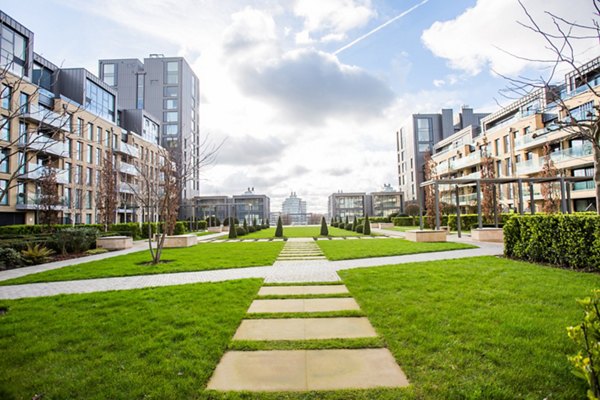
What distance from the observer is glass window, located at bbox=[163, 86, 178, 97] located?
166 feet

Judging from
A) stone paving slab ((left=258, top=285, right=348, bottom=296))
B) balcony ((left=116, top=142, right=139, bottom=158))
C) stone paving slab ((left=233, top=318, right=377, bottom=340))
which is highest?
balcony ((left=116, top=142, right=139, bottom=158))

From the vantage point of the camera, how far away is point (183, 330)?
12.4 feet

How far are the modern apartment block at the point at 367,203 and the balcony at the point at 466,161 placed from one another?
65.9 feet

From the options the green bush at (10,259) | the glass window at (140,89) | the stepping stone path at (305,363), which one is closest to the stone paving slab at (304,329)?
the stepping stone path at (305,363)

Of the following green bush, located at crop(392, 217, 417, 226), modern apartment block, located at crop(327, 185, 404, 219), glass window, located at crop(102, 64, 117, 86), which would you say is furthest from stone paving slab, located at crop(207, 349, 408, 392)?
glass window, located at crop(102, 64, 117, 86)

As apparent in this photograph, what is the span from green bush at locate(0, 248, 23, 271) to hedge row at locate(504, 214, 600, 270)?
16.7m

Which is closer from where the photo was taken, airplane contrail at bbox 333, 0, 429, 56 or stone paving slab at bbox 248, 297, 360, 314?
stone paving slab at bbox 248, 297, 360, 314

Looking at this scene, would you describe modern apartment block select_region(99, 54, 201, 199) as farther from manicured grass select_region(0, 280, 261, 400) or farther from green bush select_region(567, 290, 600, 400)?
green bush select_region(567, 290, 600, 400)

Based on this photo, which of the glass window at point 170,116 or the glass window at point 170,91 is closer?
the glass window at point 170,91

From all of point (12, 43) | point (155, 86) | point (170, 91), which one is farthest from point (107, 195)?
point (155, 86)

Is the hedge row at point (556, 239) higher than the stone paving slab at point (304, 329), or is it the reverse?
the hedge row at point (556, 239)

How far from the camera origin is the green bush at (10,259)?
10530 mm

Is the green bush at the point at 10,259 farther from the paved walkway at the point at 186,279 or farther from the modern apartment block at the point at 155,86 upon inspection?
the modern apartment block at the point at 155,86

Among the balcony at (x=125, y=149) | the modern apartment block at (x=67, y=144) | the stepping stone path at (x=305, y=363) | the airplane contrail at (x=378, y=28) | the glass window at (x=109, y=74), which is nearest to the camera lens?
the stepping stone path at (x=305, y=363)
